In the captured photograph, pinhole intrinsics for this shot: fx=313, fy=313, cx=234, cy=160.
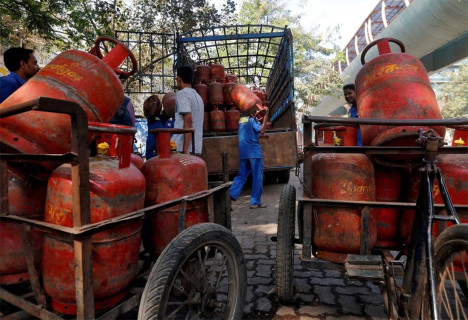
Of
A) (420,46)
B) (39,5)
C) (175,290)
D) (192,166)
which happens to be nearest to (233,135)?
(39,5)

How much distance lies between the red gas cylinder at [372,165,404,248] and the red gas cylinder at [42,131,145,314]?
5.51 feet

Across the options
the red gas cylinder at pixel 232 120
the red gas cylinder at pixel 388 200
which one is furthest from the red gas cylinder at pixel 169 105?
the red gas cylinder at pixel 388 200

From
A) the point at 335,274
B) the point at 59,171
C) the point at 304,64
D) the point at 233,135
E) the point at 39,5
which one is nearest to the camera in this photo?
the point at 59,171

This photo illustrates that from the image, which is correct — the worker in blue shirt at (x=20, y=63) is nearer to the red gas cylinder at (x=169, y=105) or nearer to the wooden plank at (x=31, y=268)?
the wooden plank at (x=31, y=268)

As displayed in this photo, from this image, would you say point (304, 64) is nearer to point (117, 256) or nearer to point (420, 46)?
point (420, 46)

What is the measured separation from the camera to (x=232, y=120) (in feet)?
22.9

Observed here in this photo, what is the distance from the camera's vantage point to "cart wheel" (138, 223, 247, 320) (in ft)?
A: 4.68

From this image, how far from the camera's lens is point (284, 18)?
22453mm

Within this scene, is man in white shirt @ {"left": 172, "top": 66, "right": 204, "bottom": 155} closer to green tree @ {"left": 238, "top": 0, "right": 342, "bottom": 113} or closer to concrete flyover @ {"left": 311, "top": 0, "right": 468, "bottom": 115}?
concrete flyover @ {"left": 311, "top": 0, "right": 468, "bottom": 115}

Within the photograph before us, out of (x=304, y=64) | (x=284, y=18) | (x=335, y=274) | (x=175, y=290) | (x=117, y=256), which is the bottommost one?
(x=335, y=274)

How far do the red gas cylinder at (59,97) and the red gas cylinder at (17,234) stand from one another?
198 millimetres

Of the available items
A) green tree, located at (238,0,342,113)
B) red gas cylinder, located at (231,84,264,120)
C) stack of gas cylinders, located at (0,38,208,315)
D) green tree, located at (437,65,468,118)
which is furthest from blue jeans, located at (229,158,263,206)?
green tree, located at (437,65,468,118)

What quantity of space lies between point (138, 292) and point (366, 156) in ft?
5.48

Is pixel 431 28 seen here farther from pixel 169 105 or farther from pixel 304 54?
pixel 304 54
